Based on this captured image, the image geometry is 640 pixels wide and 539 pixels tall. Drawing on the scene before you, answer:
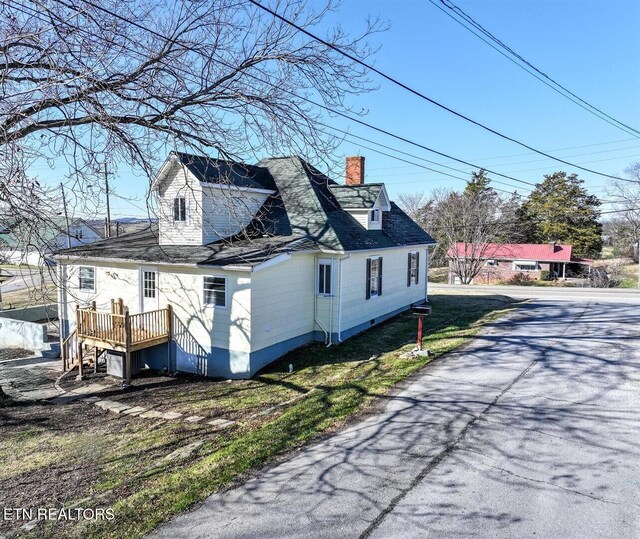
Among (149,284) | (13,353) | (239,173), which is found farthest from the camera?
(13,353)

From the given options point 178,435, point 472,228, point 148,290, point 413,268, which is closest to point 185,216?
point 148,290

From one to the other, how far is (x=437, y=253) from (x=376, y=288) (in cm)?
3363

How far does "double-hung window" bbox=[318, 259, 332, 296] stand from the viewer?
1448 cm

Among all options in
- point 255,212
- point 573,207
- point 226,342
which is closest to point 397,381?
point 226,342

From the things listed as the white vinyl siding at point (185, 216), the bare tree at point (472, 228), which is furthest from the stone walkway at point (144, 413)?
the bare tree at point (472, 228)

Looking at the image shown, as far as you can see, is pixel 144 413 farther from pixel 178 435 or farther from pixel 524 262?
pixel 524 262

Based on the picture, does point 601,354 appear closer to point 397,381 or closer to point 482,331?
point 482,331

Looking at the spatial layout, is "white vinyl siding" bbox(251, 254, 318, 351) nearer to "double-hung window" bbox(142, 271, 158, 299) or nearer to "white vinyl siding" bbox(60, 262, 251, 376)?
"white vinyl siding" bbox(60, 262, 251, 376)

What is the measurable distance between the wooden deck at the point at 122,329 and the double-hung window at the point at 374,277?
259 inches

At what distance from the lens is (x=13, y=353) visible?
58.2 feet

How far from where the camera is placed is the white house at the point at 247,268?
1239 cm

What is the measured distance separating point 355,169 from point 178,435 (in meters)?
13.3

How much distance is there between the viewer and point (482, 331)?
14508 millimetres

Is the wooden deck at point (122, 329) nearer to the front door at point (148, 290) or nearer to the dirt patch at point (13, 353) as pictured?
the front door at point (148, 290)
